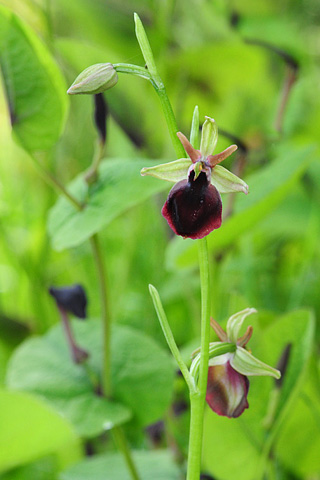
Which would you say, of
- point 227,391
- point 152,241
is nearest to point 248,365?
point 227,391

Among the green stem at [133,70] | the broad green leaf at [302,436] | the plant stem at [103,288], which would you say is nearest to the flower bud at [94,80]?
the green stem at [133,70]

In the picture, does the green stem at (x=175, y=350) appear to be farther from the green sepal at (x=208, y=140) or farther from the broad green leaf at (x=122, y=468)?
the broad green leaf at (x=122, y=468)

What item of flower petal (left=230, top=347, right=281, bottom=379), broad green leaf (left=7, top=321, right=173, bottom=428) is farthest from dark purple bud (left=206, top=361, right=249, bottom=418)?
broad green leaf (left=7, top=321, right=173, bottom=428)

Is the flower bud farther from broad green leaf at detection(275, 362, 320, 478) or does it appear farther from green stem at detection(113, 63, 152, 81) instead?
broad green leaf at detection(275, 362, 320, 478)

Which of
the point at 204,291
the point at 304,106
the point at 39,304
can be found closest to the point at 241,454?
the point at 204,291

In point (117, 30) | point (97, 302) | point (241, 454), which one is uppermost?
point (117, 30)

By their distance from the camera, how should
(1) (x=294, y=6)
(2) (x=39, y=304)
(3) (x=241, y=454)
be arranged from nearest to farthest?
(3) (x=241, y=454)
(2) (x=39, y=304)
(1) (x=294, y=6)

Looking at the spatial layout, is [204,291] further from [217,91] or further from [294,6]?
[294,6]
